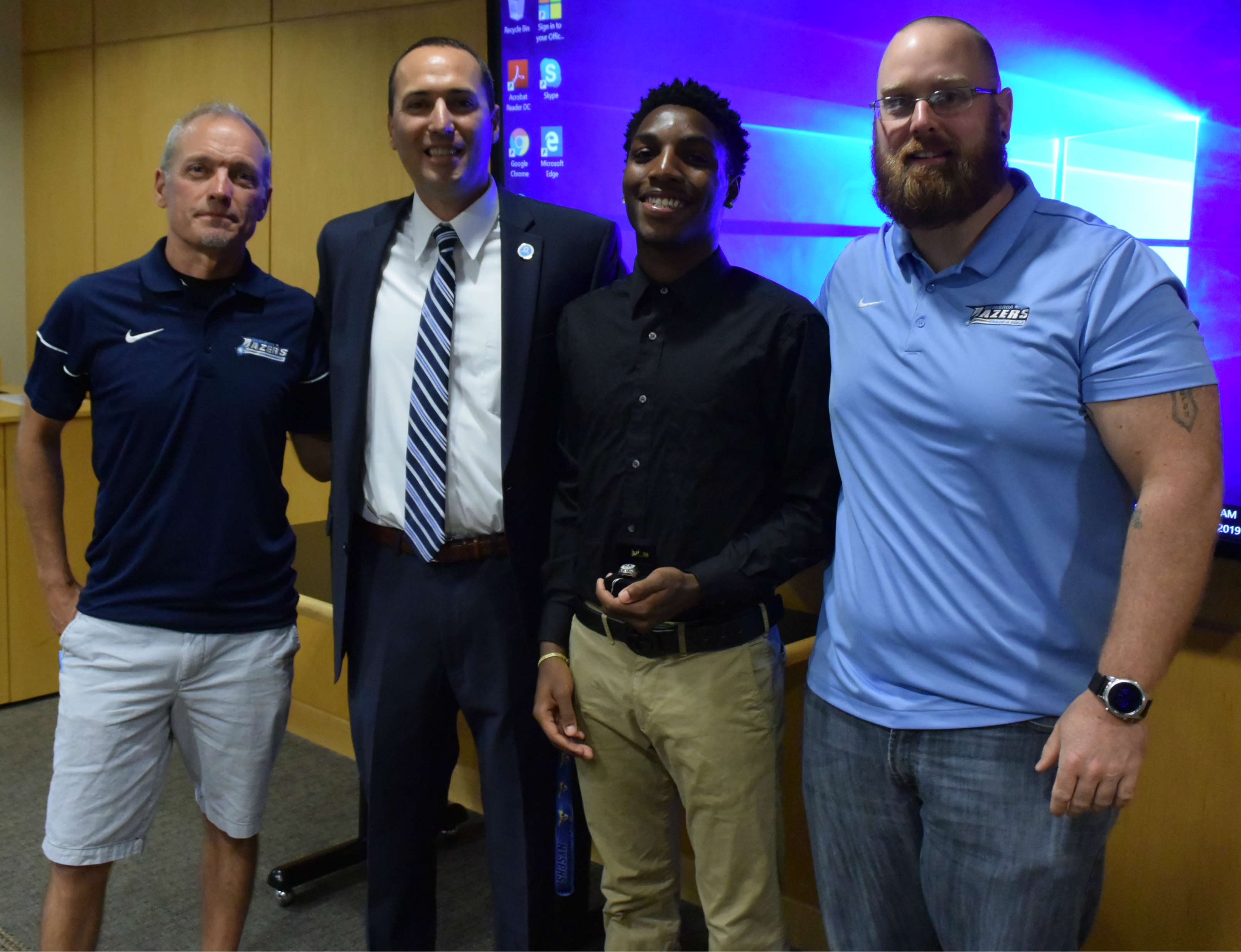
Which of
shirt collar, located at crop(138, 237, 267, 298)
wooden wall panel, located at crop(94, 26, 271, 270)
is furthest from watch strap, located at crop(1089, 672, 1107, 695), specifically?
wooden wall panel, located at crop(94, 26, 271, 270)

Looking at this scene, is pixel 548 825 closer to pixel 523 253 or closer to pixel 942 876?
pixel 942 876

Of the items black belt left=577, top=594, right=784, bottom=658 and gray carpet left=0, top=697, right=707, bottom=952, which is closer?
black belt left=577, top=594, right=784, bottom=658

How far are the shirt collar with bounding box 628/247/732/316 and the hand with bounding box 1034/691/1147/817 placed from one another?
837 mm

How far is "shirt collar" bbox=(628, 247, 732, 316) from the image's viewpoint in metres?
1.73

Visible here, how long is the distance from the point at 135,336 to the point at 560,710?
104 cm

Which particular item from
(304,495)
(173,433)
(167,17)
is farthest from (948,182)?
(167,17)

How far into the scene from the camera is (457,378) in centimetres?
197

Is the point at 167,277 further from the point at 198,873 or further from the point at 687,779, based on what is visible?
the point at 198,873

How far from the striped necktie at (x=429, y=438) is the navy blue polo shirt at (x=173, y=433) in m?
0.29

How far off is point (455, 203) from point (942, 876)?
4.63ft

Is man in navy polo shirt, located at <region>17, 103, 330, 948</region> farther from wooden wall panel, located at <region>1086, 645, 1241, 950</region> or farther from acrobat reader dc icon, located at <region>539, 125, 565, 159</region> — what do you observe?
wooden wall panel, located at <region>1086, 645, 1241, 950</region>

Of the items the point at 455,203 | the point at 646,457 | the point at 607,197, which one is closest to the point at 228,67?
the point at 607,197

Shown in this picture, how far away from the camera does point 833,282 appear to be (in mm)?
1641

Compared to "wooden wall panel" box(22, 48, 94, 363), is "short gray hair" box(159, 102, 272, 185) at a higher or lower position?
lower
